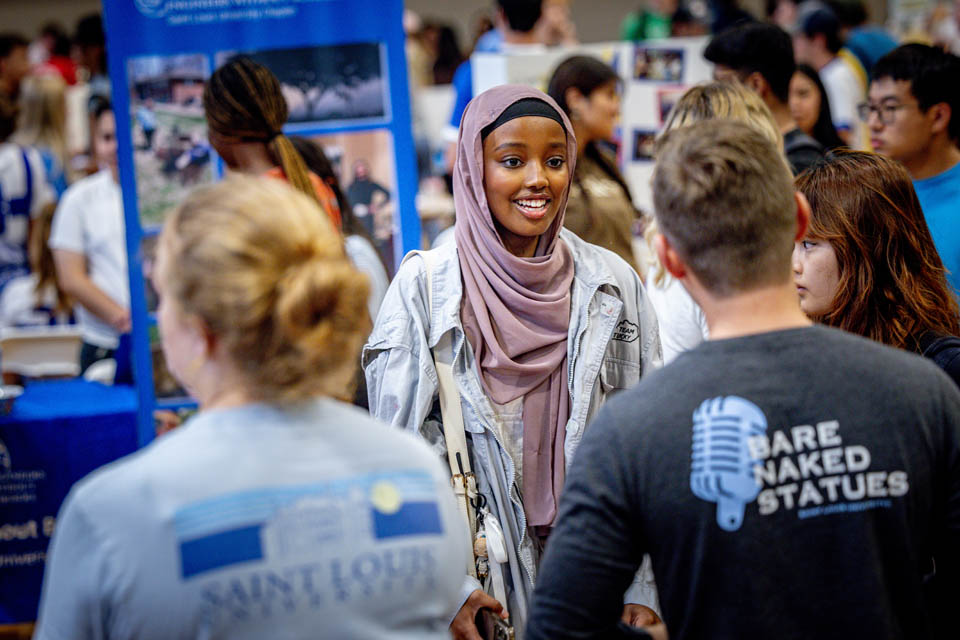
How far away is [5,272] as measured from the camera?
5.52m

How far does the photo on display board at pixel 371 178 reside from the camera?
12.0 feet

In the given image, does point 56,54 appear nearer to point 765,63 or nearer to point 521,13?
point 521,13

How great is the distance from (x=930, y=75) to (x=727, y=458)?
244 centimetres

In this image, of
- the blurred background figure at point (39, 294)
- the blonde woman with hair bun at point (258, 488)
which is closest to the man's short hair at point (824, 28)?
the blurred background figure at point (39, 294)

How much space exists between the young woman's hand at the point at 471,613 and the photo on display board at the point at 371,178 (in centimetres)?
186

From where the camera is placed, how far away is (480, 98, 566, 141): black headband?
2.29 metres

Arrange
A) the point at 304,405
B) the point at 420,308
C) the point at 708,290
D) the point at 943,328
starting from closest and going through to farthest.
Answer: the point at 304,405
the point at 708,290
the point at 943,328
the point at 420,308

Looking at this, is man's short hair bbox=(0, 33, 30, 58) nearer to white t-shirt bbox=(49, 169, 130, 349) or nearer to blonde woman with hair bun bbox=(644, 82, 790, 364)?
white t-shirt bbox=(49, 169, 130, 349)

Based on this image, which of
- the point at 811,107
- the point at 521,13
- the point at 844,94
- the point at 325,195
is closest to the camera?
the point at 325,195

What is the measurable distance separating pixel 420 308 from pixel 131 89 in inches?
76.0

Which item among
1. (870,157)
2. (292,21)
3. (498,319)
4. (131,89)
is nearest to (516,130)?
(498,319)

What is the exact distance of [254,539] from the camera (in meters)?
1.22

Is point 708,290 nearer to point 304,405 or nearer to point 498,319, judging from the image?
point 304,405

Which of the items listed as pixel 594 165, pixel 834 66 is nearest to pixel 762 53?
pixel 594 165
